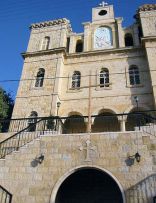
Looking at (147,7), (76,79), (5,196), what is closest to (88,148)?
(5,196)

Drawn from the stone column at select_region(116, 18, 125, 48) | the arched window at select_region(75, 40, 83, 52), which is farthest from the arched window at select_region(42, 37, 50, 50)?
the stone column at select_region(116, 18, 125, 48)

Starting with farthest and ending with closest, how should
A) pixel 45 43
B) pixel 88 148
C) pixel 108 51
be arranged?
pixel 45 43, pixel 108 51, pixel 88 148

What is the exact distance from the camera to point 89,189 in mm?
11297

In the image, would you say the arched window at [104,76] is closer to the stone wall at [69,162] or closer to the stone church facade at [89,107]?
the stone church facade at [89,107]

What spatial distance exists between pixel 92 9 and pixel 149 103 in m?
12.1

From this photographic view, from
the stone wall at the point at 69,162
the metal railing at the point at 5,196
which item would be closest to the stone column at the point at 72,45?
the stone wall at the point at 69,162

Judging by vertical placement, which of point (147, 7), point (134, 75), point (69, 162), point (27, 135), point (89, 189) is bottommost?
point (89, 189)

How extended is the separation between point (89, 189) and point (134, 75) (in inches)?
401

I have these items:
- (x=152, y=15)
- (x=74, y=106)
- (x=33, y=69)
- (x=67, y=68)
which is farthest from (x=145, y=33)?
(x=33, y=69)

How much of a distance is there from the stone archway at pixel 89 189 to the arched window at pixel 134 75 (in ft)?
29.6

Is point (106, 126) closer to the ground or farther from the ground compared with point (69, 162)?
farther from the ground

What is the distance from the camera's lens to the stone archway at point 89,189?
1098 centimetres

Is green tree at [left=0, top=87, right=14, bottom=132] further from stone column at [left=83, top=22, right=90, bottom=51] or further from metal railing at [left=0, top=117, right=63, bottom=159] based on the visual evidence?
stone column at [left=83, top=22, right=90, bottom=51]

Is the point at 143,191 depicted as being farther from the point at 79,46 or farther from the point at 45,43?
the point at 45,43
